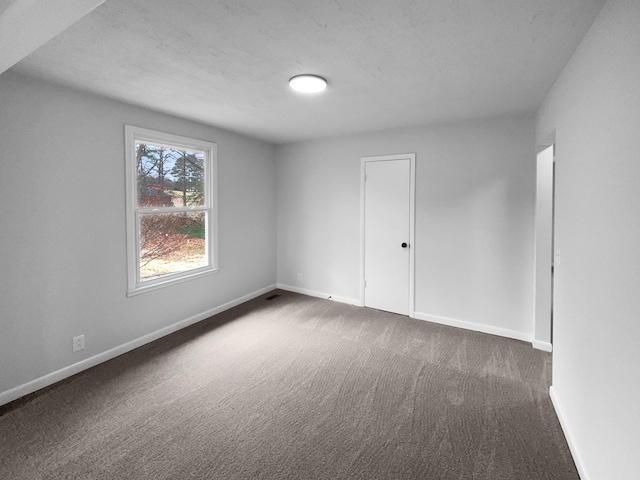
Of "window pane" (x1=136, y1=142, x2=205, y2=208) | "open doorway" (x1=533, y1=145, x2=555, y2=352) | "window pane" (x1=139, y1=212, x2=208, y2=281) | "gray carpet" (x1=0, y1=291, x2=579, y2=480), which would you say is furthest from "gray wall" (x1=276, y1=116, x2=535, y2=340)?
"window pane" (x1=139, y1=212, x2=208, y2=281)

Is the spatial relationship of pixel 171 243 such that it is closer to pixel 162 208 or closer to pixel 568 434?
pixel 162 208

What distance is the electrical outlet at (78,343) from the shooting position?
2.71 m

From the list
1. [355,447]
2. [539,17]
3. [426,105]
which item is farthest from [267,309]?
[539,17]

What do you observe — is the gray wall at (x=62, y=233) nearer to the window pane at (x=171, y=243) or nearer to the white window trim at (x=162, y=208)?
the white window trim at (x=162, y=208)

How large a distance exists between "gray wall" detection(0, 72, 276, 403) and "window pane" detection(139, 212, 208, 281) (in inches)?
9.6

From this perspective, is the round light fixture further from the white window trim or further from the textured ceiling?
the white window trim

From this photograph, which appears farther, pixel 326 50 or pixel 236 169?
pixel 236 169

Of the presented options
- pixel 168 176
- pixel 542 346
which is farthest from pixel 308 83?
pixel 542 346

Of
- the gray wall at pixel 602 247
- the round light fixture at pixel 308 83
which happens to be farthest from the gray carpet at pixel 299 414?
the round light fixture at pixel 308 83

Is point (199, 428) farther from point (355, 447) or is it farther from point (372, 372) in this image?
point (372, 372)

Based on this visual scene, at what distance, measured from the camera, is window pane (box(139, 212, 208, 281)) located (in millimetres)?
3342

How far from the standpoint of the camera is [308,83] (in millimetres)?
2400

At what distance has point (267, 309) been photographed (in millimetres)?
4316

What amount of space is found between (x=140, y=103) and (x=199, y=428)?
286 cm
